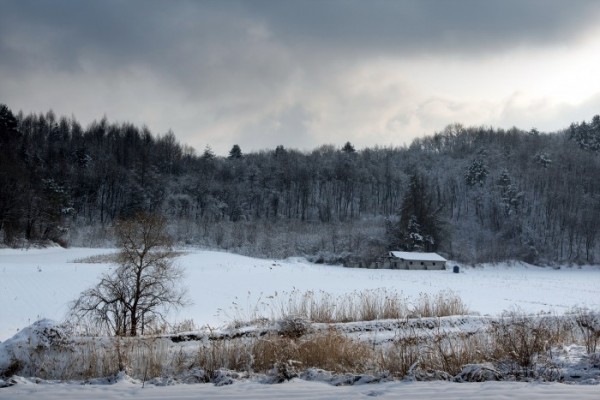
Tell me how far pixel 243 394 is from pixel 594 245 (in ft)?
290

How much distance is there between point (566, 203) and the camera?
88062 millimetres

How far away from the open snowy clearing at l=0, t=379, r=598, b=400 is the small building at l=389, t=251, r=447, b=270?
51133 mm

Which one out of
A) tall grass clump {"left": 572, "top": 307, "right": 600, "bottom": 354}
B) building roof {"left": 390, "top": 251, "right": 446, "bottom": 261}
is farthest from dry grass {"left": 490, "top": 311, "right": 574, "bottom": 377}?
building roof {"left": 390, "top": 251, "right": 446, "bottom": 261}

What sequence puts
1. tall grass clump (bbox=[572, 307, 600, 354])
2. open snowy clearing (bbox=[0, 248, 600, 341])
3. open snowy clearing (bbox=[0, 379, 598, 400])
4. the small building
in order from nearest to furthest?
open snowy clearing (bbox=[0, 379, 598, 400]) → tall grass clump (bbox=[572, 307, 600, 354]) → open snowy clearing (bbox=[0, 248, 600, 341]) → the small building

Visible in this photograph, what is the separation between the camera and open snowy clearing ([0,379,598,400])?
5789 millimetres

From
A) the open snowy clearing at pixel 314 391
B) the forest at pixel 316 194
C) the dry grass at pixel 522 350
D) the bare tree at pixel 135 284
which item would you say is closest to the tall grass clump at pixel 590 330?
the dry grass at pixel 522 350

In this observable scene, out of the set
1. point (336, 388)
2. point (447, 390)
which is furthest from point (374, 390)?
point (447, 390)

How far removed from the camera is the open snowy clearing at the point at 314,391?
19.0ft

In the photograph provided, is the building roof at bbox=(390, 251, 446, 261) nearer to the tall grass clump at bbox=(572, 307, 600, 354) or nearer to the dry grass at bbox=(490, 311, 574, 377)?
the tall grass clump at bbox=(572, 307, 600, 354)

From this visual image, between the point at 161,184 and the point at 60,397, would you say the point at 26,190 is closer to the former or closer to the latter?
the point at 161,184

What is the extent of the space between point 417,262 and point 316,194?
165ft

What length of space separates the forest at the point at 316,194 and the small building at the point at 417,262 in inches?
228

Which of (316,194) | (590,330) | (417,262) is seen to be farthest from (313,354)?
(316,194)

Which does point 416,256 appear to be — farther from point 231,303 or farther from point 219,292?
point 231,303
